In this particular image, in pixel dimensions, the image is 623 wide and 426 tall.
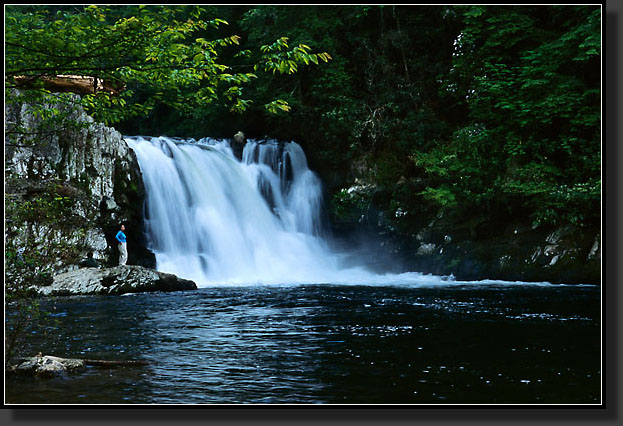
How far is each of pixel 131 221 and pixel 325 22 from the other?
1075cm

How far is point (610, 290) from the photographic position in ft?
15.4

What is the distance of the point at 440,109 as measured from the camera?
22.6 m

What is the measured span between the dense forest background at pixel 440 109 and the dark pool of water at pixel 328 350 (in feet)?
15.4

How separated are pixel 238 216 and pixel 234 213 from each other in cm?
19

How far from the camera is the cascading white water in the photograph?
1853 centimetres

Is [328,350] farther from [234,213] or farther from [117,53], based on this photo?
[234,213]

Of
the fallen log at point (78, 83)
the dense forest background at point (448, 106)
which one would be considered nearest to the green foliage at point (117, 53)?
the fallen log at point (78, 83)

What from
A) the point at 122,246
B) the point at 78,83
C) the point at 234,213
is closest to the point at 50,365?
the point at 78,83

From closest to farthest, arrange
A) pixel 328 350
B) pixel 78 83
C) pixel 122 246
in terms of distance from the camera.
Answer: pixel 328 350 → pixel 78 83 → pixel 122 246

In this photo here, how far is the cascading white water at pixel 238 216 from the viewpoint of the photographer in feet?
60.8

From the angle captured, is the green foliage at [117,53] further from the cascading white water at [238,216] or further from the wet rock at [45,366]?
the cascading white water at [238,216]

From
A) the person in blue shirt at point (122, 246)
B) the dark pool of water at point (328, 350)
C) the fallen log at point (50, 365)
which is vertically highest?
the person in blue shirt at point (122, 246)

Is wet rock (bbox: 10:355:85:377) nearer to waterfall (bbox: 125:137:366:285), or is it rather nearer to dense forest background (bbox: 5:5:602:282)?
dense forest background (bbox: 5:5:602:282)

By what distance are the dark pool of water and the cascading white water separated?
5.48m
